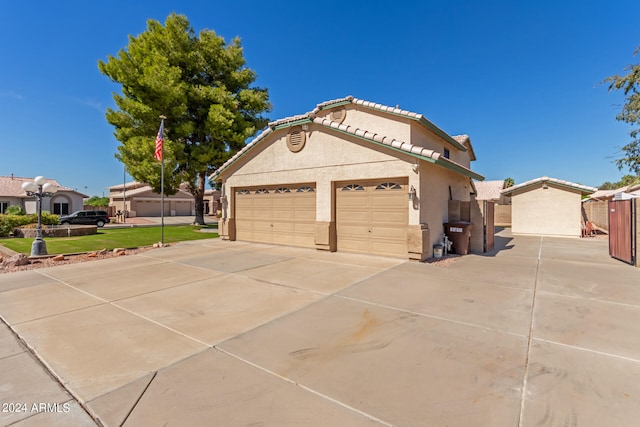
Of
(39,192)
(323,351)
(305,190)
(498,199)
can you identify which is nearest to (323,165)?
(305,190)

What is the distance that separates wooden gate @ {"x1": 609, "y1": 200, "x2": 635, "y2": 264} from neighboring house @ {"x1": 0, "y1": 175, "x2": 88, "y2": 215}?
45.5m

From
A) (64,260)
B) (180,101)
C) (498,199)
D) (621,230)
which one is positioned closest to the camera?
(621,230)

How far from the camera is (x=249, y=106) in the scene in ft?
80.7

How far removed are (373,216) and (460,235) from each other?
3.47m

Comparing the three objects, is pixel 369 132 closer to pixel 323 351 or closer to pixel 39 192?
pixel 323 351

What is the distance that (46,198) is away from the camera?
36.9 m

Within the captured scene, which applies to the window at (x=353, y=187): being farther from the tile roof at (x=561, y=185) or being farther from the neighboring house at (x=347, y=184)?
the tile roof at (x=561, y=185)

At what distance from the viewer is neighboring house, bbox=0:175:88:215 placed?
34.6 meters

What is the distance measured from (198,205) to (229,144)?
20.7 ft

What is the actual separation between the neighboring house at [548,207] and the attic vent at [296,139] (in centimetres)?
1488

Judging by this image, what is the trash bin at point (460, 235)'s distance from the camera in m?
11.2

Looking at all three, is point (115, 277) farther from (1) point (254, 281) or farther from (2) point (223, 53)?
(2) point (223, 53)

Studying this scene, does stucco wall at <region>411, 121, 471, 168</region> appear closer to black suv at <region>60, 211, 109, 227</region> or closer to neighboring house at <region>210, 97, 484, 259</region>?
neighboring house at <region>210, 97, 484, 259</region>

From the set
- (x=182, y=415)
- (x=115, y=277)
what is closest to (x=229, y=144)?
(x=115, y=277)
